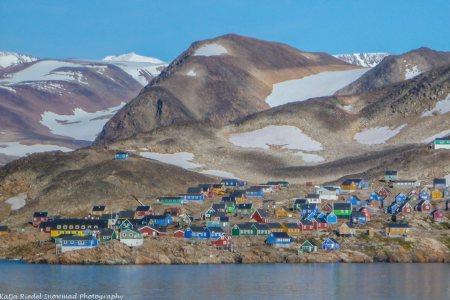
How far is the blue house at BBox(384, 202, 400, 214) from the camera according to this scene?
110 meters

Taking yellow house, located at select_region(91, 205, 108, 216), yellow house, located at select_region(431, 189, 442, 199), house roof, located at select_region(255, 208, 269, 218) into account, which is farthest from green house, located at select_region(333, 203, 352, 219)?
yellow house, located at select_region(91, 205, 108, 216)

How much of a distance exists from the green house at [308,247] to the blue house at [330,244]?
1699 millimetres

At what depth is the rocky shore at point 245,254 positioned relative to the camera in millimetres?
89375

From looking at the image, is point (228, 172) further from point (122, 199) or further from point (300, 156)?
point (122, 199)

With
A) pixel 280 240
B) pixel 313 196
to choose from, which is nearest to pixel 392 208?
pixel 313 196

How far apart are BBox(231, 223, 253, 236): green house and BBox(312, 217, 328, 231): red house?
979cm

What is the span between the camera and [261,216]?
348ft

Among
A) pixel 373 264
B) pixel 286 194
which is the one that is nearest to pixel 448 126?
pixel 286 194

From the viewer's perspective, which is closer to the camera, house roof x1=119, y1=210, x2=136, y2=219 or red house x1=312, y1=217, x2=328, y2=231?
red house x1=312, y1=217, x2=328, y2=231

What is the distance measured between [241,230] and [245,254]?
6499mm

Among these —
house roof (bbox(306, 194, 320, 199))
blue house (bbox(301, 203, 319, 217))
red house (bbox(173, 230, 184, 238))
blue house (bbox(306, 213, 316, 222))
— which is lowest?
red house (bbox(173, 230, 184, 238))

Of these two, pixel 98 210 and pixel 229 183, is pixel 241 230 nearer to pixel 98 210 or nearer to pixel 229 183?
pixel 98 210

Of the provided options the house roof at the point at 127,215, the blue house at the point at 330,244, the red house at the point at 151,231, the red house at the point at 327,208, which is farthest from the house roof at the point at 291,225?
the house roof at the point at 127,215

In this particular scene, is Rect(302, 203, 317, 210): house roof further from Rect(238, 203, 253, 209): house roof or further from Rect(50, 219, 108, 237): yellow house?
Rect(50, 219, 108, 237): yellow house
